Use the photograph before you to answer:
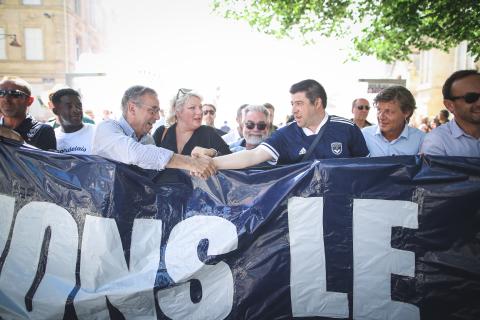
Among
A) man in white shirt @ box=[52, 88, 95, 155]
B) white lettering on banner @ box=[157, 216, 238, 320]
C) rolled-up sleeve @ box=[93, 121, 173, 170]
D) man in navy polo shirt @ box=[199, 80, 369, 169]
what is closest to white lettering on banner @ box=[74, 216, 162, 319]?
white lettering on banner @ box=[157, 216, 238, 320]

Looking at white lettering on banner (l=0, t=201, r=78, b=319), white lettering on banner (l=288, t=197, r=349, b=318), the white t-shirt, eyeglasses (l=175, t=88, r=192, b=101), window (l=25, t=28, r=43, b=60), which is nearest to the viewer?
white lettering on banner (l=288, t=197, r=349, b=318)

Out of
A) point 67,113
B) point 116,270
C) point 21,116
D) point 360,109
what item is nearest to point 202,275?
point 116,270

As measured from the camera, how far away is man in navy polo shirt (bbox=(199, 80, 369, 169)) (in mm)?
3268

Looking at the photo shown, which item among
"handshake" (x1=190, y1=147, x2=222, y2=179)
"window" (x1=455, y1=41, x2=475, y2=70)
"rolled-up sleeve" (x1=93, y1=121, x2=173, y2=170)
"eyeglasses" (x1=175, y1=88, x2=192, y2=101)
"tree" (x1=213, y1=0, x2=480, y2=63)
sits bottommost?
"handshake" (x1=190, y1=147, x2=222, y2=179)

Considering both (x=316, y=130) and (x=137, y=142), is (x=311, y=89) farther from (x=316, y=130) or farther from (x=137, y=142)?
(x=137, y=142)

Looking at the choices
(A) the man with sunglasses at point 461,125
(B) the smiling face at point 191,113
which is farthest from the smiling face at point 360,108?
(B) the smiling face at point 191,113

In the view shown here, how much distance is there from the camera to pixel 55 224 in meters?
3.05

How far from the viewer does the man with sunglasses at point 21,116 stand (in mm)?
3709

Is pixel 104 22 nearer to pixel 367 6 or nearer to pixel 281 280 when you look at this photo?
pixel 367 6

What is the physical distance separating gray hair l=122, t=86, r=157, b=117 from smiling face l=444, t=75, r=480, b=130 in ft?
9.18

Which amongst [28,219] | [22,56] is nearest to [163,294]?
[28,219]

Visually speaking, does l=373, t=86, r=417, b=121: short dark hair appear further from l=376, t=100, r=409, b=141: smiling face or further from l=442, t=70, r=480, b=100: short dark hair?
l=442, t=70, r=480, b=100: short dark hair

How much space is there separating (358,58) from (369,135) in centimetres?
721

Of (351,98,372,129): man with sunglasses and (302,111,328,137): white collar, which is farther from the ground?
(351,98,372,129): man with sunglasses
